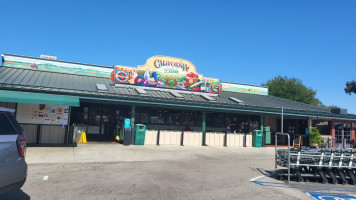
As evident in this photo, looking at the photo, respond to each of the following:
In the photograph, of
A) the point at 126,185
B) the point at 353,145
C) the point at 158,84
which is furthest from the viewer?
the point at 353,145

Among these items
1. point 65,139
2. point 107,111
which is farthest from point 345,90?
point 65,139

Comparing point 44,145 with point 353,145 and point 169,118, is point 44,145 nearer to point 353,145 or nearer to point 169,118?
point 169,118

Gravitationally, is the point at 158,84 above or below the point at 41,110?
above

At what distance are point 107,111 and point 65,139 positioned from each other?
166 inches

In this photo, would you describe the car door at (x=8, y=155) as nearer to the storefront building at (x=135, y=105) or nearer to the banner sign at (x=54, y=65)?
the storefront building at (x=135, y=105)

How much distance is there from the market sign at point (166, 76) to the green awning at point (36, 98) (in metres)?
4.76

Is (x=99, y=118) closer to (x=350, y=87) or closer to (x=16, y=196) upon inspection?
(x=16, y=196)

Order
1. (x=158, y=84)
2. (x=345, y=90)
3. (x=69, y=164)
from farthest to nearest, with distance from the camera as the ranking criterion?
(x=345, y=90), (x=158, y=84), (x=69, y=164)

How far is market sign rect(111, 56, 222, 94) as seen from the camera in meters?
17.1

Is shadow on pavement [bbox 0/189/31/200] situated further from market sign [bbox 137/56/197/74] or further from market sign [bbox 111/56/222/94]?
market sign [bbox 137/56/197/74]

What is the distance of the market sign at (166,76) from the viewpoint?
1711cm

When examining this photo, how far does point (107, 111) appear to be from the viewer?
17500 millimetres

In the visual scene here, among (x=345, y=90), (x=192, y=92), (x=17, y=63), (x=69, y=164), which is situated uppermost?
(x=345, y=90)

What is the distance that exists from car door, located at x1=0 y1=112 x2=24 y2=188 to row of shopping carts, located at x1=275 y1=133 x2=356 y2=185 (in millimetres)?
7046
